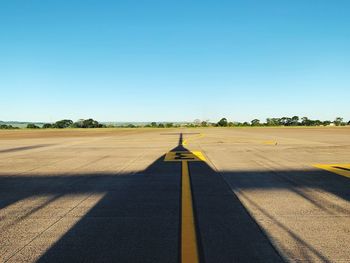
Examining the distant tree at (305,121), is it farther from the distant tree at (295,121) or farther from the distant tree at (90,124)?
the distant tree at (90,124)

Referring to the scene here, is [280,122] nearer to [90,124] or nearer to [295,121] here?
[295,121]

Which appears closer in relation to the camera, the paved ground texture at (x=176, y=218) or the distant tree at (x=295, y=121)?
the paved ground texture at (x=176, y=218)

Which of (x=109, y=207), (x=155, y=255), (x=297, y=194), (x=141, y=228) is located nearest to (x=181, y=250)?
(x=155, y=255)

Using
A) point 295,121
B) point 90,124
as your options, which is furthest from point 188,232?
point 295,121

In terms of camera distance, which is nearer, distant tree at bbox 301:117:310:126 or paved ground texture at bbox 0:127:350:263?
paved ground texture at bbox 0:127:350:263

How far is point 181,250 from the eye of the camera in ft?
11.3

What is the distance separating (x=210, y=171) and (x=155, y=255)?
593cm

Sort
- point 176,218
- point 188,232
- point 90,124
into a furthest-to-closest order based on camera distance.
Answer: point 90,124 < point 176,218 < point 188,232

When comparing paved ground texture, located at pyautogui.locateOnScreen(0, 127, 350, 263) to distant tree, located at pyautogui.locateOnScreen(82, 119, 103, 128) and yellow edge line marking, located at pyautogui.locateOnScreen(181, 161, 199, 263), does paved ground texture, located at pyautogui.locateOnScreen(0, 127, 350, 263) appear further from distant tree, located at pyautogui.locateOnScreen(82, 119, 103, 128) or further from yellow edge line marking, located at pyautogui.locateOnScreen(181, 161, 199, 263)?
distant tree, located at pyautogui.locateOnScreen(82, 119, 103, 128)

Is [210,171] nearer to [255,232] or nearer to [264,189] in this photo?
[264,189]

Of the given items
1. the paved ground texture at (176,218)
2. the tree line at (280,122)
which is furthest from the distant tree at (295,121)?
the paved ground texture at (176,218)

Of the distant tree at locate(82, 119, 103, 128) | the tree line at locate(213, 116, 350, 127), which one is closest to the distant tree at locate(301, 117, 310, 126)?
the tree line at locate(213, 116, 350, 127)

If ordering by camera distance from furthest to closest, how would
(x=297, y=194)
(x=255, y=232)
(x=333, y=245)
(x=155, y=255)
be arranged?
(x=297, y=194), (x=255, y=232), (x=333, y=245), (x=155, y=255)

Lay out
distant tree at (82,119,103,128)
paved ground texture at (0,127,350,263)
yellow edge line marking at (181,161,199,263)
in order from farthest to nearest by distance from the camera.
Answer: distant tree at (82,119,103,128) < paved ground texture at (0,127,350,263) < yellow edge line marking at (181,161,199,263)
